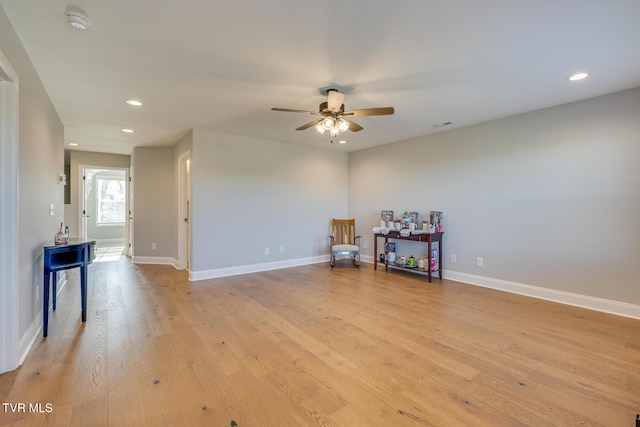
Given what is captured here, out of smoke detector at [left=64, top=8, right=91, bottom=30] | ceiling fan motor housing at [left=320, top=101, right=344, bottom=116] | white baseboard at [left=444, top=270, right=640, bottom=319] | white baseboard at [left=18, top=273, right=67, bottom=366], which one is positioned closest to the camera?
smoke detector at [left=64, top=8, right=91, bottom=30]

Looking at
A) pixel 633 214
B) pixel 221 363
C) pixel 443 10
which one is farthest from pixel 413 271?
pixel 443 10

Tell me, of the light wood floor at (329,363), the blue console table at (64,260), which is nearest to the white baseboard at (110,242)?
the light wood floor at (329,363)

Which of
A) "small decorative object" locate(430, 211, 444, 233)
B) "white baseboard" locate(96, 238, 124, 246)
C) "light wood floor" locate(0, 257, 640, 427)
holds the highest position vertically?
"small decorative object" locate(430, 211, 444, 233)

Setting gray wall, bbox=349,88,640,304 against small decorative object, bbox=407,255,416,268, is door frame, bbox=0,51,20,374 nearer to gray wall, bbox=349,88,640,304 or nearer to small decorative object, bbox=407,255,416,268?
small decorative object, bbox=407,255,416,268

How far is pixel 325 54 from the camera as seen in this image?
2.33 m

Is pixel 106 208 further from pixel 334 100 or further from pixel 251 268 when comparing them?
pixel 334 100

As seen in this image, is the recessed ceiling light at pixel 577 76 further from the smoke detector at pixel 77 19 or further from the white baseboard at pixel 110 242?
the white baseboard at pixel 110 242

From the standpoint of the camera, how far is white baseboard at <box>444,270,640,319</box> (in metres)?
3.11

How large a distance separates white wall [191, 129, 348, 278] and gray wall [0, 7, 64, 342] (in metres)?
1.74

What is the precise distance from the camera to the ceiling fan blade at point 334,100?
2.89 m

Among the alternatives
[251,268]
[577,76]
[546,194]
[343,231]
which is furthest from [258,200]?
[577,76]

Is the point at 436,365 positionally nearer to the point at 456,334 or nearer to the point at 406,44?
the point at 456,334

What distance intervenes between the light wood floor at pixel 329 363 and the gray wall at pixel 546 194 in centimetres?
50

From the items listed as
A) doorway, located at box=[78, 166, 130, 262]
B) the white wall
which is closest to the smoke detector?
the white wall
